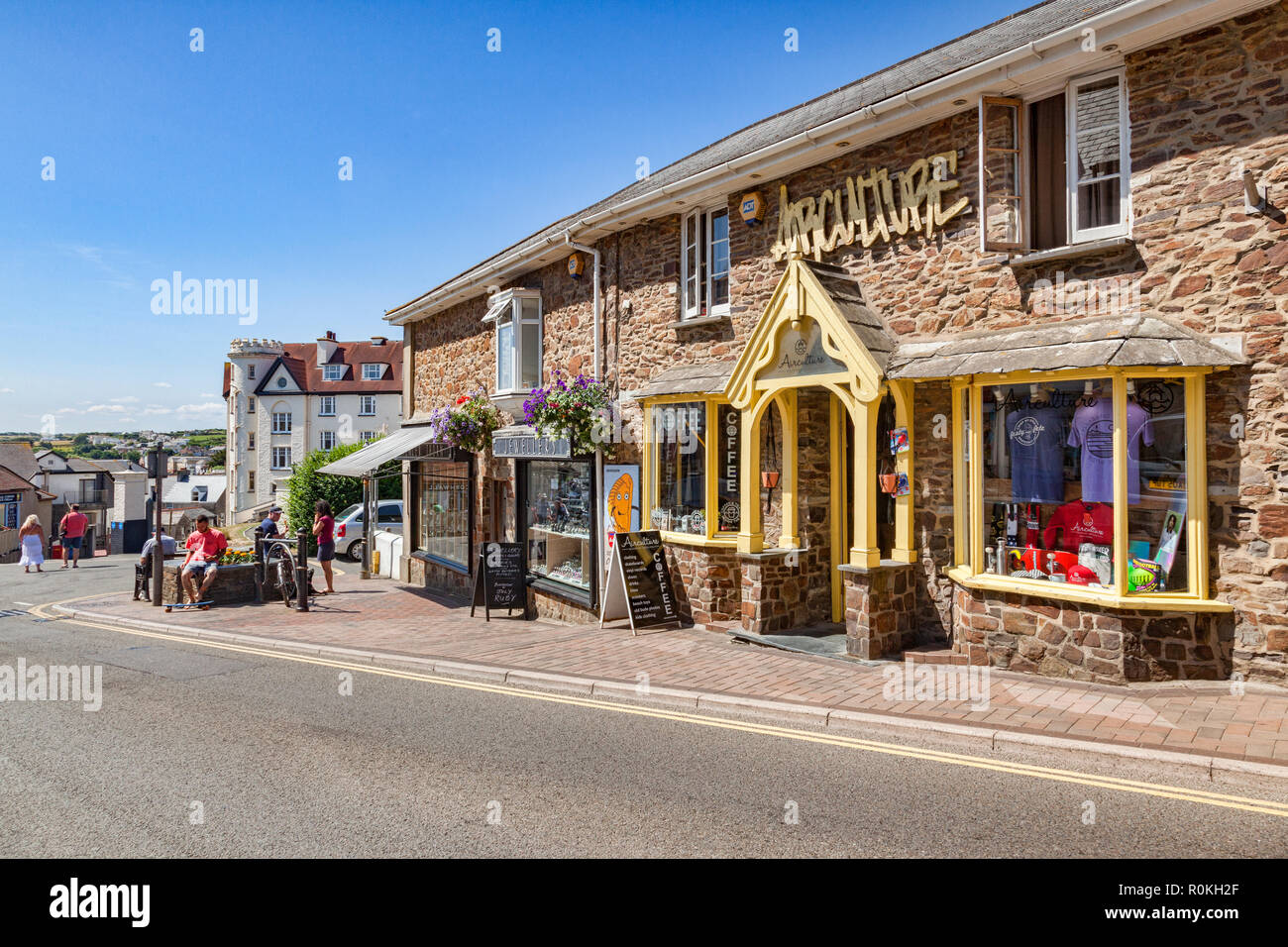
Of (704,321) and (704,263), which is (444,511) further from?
(704,263)

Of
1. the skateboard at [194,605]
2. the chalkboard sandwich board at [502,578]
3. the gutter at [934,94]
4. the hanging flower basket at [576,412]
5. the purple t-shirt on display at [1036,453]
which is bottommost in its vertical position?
the skateboard at [194,605]

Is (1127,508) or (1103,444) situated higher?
(1103,444)

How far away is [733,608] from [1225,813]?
704 centimetres

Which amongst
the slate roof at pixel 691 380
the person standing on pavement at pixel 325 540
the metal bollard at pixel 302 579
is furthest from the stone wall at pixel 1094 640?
the person standing on pavement at pixel 325 540

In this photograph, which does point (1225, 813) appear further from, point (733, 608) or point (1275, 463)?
point (733, 608)

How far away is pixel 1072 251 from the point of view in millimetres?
8156

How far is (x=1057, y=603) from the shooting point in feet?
26.6

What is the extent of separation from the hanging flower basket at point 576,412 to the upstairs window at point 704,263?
208cm

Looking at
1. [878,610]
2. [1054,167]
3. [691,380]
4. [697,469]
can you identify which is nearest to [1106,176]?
[1054,167]

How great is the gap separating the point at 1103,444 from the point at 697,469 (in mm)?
5550

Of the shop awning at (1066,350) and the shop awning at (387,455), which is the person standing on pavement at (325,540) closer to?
the shop awning at (387,455)

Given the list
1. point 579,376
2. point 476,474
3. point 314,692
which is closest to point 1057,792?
point 314,692

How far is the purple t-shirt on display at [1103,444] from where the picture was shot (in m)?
7.82

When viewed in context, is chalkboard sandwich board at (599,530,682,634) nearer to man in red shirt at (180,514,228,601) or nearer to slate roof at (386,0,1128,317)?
slate roof at (386,0,1128,317)
